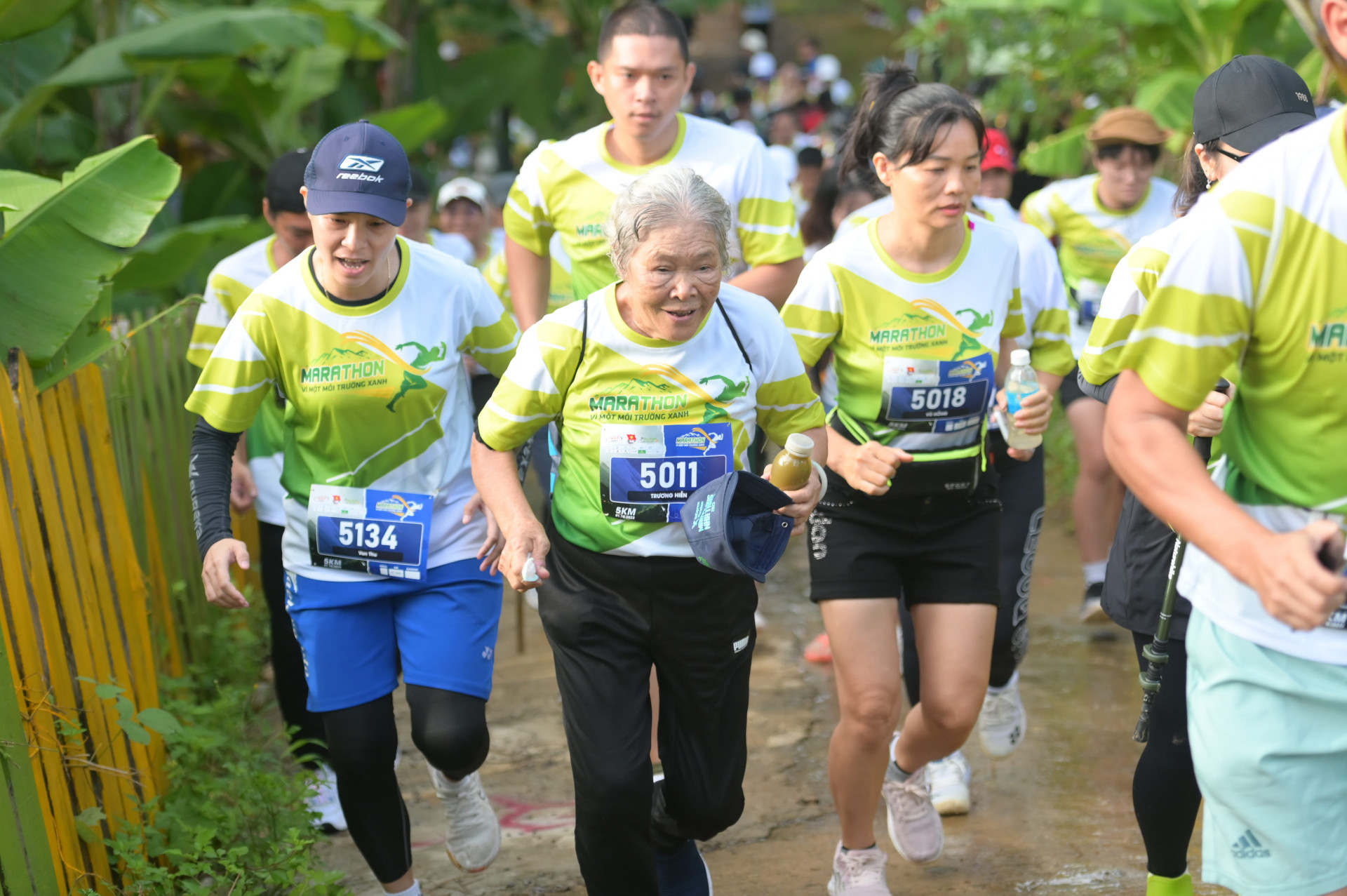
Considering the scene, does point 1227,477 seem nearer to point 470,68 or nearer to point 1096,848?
point 1096,848

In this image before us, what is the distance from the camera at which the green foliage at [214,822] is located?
3859 mm

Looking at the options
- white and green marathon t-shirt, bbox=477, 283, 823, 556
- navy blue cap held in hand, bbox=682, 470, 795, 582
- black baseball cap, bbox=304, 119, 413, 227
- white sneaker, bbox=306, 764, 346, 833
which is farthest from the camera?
white sneaker, bbox=306, 764, 346, 833

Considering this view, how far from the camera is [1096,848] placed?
4.51 m

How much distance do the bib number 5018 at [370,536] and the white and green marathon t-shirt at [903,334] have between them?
129 cm

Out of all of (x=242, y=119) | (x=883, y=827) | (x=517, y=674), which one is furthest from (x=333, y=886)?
(x=242, y=119)

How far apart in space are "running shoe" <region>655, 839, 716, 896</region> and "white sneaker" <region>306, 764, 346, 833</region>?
1380mm

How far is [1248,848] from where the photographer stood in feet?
8.29

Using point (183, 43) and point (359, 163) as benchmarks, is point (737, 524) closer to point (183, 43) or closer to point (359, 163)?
point (359, 163)

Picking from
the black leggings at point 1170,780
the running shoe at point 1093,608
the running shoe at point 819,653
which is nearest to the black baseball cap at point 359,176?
the black leggings at point 1170,780

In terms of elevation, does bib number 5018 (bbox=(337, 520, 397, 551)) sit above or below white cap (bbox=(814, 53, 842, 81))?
above

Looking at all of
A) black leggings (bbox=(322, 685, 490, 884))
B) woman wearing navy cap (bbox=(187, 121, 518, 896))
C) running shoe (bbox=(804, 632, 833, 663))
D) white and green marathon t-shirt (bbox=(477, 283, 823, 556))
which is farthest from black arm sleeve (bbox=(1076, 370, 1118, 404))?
running shoe (bbox=(804, 632, 833, 663))

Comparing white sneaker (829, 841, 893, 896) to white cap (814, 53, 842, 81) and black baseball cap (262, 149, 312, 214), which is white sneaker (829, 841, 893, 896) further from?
white cap (814, 53, 842, 81)

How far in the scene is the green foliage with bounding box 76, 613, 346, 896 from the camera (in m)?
3.86

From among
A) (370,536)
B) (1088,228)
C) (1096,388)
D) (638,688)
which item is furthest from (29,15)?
(1088,228)
